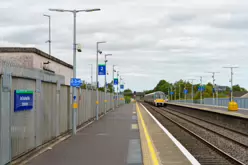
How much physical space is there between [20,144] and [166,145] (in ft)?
20.7

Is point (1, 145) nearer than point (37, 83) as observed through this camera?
Yes

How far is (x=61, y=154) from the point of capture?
42.3ft

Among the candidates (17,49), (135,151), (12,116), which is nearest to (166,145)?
(135,151)

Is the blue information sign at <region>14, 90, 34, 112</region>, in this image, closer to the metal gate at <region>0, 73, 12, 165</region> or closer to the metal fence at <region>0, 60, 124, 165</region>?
the metal fence at <region>0, 60, 124, 165</region>

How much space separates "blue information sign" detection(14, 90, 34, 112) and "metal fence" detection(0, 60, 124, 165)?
13 centimetres

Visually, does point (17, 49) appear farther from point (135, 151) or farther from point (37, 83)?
point (135, 151)

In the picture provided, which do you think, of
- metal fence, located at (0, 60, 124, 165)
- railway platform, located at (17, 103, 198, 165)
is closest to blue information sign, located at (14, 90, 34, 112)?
metal fence, located at (0, 60, 124, 165)

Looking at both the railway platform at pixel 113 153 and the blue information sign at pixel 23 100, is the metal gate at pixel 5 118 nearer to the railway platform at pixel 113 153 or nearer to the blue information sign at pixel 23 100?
the blue information sign at pixel 23 100

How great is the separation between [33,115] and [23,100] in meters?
1.43

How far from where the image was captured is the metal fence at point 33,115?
1040cm

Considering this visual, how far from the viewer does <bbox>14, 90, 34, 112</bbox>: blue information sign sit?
11459 millimetres

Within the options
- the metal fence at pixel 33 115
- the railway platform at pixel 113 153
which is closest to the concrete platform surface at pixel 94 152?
the railway platform at pixel 113 153

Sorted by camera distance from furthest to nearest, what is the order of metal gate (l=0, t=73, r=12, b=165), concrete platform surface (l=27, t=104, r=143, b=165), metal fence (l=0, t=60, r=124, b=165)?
concrete platform surface (l=27, t=104, r=143, b=165) < metal fence (l=0, t=60, r=124, b=165) < metal gate (l=0, t=73, r=12, b=165)

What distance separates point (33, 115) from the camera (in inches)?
531
